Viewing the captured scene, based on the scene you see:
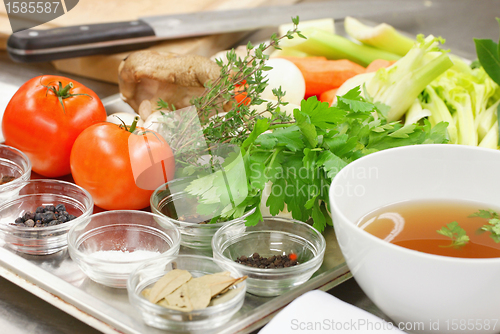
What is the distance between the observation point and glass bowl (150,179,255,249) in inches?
29.1

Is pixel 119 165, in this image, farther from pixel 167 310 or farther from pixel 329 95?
pixel 329 95

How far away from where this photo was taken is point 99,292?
652 millimetres

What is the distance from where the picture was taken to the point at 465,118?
1.14 meters

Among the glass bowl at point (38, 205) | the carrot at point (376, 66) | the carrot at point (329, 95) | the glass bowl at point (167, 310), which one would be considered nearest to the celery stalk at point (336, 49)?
the carrot at point (376, 66)

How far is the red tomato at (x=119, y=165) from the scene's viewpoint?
0.82m

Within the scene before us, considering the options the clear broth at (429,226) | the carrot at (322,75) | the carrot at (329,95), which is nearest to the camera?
the clear broth at (429,226)

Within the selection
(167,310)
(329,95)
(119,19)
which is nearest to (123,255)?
(167,310)

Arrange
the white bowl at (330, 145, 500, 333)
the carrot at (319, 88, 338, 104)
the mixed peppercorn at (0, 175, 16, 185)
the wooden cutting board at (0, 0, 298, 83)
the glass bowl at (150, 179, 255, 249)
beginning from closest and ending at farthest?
the white bowl at (330, 145, 500, 333) < the glass bowl at (150, 179, 255, 249) < the mixed peppercorn at (0, 175, 16, 185) < the carrot at (319, 88, 338, 104) < the wooden cutting board at (0, 0, 298, 83)

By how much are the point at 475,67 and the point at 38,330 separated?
1.30 m

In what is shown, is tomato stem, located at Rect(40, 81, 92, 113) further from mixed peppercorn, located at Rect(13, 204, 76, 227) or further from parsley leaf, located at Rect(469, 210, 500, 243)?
parsley leaf, located at Rect(469, 210, 500, 243)

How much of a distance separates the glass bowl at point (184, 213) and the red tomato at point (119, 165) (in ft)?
0.12

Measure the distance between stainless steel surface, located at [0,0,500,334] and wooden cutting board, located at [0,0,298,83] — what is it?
0.05 meters

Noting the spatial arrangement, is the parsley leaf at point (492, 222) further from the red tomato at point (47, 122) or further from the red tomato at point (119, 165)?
the red tomato at point (47, 122)

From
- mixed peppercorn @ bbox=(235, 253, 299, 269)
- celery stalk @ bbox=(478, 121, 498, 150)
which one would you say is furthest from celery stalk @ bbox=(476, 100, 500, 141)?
mixed peppercorn @ bbox=(235, 253, 299, 269)
